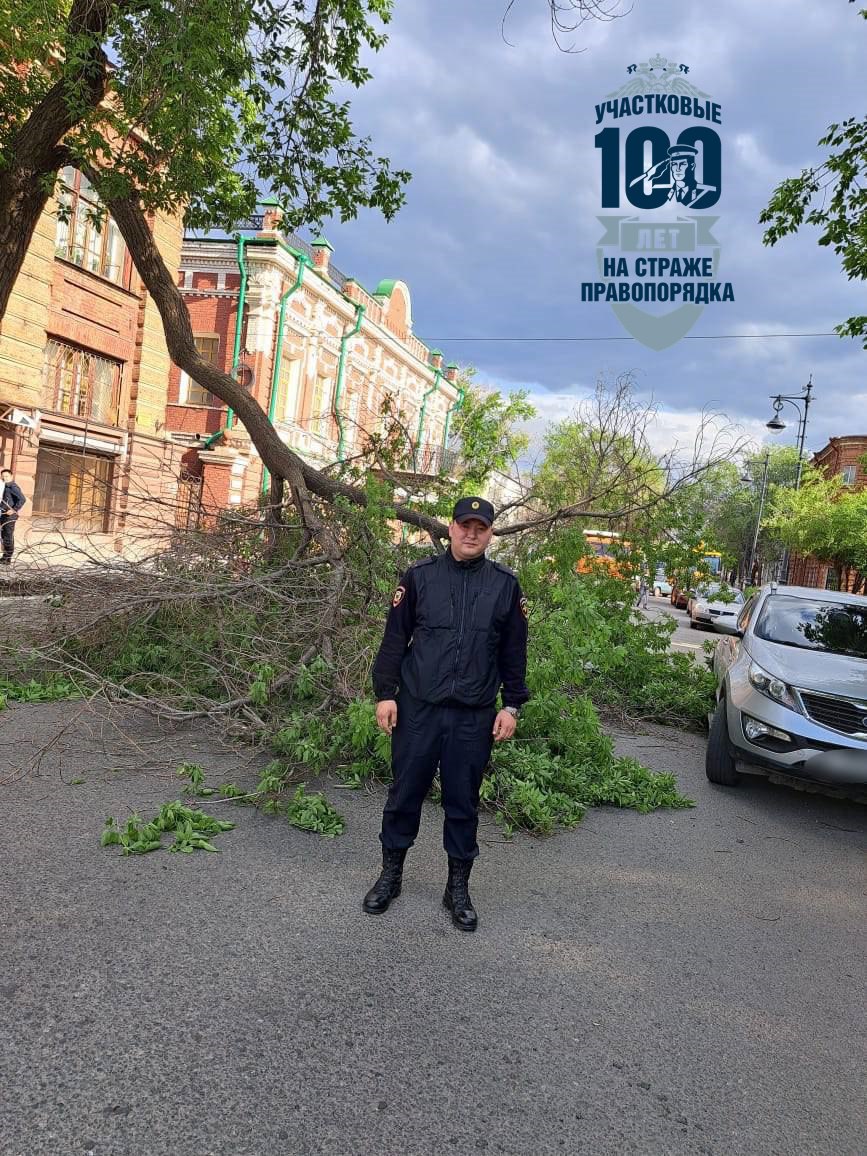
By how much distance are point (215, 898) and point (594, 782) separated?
303 centimetres

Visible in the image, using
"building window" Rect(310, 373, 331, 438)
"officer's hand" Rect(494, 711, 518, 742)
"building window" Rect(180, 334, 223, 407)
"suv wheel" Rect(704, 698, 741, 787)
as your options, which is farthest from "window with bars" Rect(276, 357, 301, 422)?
"officer's hand" Rect(494, 711, 518, 742)

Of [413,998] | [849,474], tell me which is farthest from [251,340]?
[849,474]

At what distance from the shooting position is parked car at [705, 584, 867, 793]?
5.48 meters

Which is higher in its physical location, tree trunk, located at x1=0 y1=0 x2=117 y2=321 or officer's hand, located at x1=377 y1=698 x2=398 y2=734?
tree trunk, located at x1=0 y1=0 x2=117 y2=321

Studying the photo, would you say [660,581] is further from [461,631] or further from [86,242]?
[86,242]

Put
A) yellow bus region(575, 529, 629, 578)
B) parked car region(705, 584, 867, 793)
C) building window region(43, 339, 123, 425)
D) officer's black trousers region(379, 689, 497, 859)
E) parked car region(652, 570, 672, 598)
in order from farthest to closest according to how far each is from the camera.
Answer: building window region(43, 339, 123, 425) < parked car region(652, 570, 672, 598) < yellow bus region(575, 529, 629, 578) < parked car region(705, 584, 867, 793) < officer's black trousers region(379, 689, 497, 859)

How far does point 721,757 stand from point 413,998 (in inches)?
162

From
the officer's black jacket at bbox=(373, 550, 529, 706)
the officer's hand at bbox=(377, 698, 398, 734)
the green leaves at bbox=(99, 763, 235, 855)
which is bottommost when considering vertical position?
the green leaves at bbox=(99, 763, 235, 855)

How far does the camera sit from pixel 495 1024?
2924 millimetres

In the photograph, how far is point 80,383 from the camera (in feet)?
69.3

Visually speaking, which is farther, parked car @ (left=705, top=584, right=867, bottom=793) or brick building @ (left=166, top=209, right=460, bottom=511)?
brick building @ (left=166, top=209, right=460, bottom=511)

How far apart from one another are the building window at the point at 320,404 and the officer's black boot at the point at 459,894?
87.4 ft

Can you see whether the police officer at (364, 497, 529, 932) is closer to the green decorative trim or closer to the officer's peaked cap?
the officer's peaked cap

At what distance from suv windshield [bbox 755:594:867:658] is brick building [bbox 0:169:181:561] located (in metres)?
12.5
